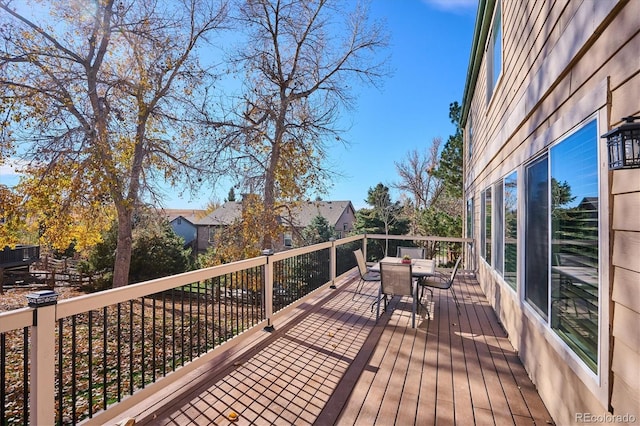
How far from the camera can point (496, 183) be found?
15.5 feet

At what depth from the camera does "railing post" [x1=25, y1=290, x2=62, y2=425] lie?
1.62 metres

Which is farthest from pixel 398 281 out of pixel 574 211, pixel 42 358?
pixel 42 358

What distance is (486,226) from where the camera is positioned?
566 cm

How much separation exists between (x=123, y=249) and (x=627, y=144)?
41.6 feet

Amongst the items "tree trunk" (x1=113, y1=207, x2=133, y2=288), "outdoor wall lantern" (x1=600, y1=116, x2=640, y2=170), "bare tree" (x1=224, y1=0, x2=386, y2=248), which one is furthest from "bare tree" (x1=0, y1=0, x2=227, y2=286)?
"outdoor wall lantern" (x1=600, y1=116, x2=640, y2=170)

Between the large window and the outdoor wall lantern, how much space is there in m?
0.56

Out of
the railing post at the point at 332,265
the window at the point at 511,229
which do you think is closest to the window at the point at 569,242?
the window at the point at 511,229

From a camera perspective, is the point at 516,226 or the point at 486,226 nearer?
the point at 516,226

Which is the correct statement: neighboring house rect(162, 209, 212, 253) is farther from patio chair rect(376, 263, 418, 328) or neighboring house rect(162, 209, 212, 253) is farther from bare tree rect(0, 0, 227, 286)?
patio chair rect(376, 263, 418, 328)

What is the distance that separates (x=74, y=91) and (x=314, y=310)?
9.99m

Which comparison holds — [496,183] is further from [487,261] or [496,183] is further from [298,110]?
[298,110]

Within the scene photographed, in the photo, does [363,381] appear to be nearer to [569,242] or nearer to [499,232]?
[569,242]

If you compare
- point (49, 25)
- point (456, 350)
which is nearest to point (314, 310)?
point (456, 350)

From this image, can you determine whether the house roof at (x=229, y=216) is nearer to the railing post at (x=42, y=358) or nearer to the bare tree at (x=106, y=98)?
the bare tree at (x=106, y=98)
